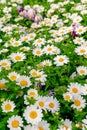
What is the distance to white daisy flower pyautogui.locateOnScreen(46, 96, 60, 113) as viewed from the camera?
2.94 metres

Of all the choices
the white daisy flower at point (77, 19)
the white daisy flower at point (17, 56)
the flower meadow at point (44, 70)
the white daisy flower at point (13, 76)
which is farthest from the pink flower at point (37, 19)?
the white daisy flower at point (13, 76)

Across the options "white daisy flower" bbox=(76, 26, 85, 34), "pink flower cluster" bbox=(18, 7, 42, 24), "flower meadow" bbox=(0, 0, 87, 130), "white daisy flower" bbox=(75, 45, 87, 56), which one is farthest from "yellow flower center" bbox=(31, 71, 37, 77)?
"pink flower cluster" bbox=(18, 7, 42, 24)

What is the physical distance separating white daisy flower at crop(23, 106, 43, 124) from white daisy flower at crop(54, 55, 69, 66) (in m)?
0.70

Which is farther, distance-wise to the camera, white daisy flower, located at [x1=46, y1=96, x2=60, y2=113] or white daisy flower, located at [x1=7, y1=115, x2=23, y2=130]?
white daisy flower, located at [x1=46, y1=96, x2=60, y2=113]

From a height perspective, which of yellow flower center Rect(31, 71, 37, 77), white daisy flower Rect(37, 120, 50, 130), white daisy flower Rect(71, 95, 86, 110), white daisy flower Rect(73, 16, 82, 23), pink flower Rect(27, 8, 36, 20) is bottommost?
white daisy flower Rect(37, 120, 50, 130)

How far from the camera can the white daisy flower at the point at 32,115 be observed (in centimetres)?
277

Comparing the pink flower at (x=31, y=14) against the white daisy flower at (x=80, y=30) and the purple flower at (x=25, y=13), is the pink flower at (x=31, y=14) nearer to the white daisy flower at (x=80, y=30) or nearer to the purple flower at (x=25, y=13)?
the purple flower at (x=25, y=13)

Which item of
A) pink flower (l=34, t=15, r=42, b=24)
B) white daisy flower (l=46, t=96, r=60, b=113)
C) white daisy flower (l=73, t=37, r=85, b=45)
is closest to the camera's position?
white daisy flower (l=46, t=96, r=60, b=113)

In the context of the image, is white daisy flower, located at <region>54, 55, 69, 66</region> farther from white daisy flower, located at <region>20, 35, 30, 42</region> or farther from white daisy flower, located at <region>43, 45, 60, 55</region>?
white daisy flower, located at <region>20, 35, 30, 42</region>

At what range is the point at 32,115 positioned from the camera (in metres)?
2.81

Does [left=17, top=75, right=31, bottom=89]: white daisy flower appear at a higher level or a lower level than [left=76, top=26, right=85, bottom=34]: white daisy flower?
lower

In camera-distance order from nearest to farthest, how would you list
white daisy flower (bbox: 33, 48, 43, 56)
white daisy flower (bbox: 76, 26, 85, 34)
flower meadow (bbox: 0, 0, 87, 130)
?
flower meadow (bbox: 0, 0, 87, 130), white daisy flower (bbox: 33, 48, 43, 56), white daisy flower (bbox: 76, 26, 85, 34)

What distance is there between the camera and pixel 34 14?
15.5 ft

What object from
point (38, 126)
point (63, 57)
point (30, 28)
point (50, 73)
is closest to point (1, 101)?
point (38, 126)
